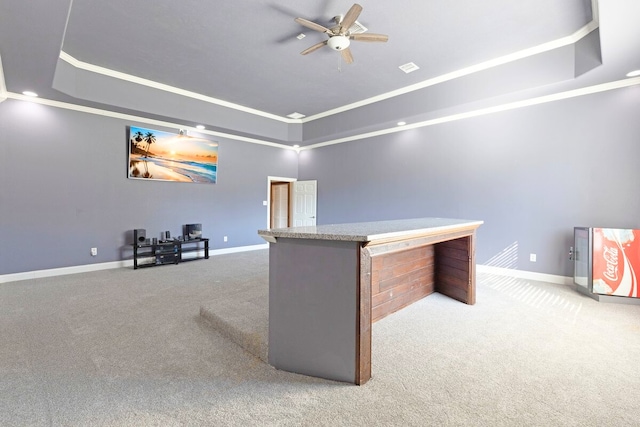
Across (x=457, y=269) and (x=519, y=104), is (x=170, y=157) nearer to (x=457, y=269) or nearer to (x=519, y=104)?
(x=457, y=269)

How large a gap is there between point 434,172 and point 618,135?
95.4 inches

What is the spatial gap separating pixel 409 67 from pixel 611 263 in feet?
12.0

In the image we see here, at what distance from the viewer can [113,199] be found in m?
5.00

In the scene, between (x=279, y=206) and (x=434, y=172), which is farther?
(x=279, y=206)

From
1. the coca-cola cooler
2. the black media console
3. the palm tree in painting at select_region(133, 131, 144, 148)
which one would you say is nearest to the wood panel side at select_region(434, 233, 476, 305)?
the coca-cola cooler

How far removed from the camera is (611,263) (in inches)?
136

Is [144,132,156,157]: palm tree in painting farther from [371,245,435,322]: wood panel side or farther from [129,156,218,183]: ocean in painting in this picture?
[371,245,435,322]: wood panel side

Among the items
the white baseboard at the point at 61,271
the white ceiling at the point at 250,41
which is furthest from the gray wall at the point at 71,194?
the white ceiling at the point at 250,41

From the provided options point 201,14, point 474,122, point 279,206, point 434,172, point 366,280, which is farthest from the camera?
point 279,206

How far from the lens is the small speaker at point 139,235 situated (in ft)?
16.4

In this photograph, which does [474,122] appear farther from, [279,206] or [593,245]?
[279,206]

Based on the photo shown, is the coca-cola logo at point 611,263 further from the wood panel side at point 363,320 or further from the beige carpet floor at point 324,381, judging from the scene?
the wood panel side at point 363,320

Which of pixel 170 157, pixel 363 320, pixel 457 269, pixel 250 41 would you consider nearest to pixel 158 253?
pixel 170 157

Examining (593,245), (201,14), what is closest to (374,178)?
(593,245)
